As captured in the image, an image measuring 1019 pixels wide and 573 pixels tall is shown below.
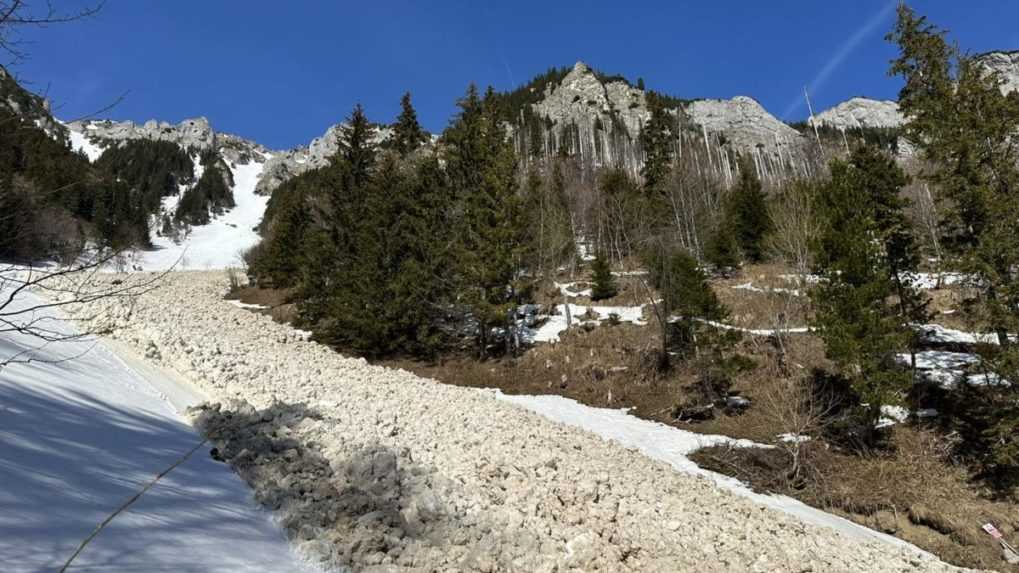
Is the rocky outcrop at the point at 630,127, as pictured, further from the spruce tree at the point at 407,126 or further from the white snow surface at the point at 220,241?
the white snow surface at the point at 220,241

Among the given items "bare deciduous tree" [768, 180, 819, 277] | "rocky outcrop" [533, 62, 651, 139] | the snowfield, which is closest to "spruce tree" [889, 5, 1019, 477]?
"bare deciduous tree" [768, 180, 819, 277]

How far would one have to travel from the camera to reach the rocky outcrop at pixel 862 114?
127525mm

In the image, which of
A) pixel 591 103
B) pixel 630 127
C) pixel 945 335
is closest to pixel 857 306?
pixel 945 335

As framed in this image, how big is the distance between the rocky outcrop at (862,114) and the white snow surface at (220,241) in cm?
13743

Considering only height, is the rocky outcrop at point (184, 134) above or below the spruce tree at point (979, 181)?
above

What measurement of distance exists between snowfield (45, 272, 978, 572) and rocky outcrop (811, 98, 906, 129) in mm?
146425

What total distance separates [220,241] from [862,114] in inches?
6278

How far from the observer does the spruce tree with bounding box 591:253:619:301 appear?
→ 1120 inches

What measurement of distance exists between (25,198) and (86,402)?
3904mm

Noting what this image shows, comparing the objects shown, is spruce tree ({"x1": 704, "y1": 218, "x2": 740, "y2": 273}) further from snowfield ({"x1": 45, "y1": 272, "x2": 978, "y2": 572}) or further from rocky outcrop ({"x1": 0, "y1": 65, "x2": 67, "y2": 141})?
rocky outcrop ({"x1": 0, "y1": 65, "x2": 67, "y2": 141})

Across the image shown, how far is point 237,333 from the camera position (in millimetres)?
19344

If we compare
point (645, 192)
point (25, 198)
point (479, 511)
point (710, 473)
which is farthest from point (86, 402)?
point (645, 192)

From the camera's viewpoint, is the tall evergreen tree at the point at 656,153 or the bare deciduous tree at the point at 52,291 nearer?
the bare deciduous tree at the point at 52,291

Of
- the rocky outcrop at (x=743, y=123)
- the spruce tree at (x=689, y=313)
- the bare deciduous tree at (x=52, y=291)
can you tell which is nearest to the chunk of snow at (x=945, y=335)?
the spruce tree at (x=689, y=313)
